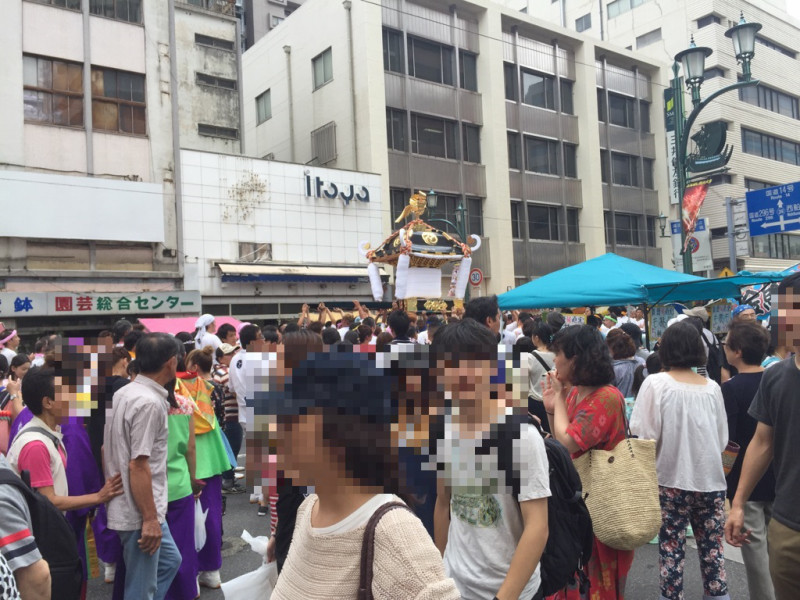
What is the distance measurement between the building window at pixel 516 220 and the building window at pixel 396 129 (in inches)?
250

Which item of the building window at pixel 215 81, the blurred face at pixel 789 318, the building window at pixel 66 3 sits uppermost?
the building window at pixel 66 3

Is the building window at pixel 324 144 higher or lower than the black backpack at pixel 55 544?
higher

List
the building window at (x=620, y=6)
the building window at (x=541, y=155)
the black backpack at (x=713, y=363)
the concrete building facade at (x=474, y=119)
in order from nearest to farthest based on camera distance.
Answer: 1. the black backpack at (x=713, y=363)
2. the concrete building facade at (x=474, y=119)
3. the building window at (x=541, y=155)
4. the building window at (x=620, y=6)

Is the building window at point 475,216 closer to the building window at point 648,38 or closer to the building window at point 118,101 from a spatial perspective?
the building window at point 118,101

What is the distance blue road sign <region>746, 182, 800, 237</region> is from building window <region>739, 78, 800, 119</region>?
2573 centimetres

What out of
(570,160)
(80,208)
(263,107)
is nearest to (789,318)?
(80,208)

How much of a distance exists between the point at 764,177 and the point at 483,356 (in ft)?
140

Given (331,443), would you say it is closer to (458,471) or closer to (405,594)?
(405,594)

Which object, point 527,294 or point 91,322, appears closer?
point 527,294

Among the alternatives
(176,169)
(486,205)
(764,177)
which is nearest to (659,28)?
(764,177)

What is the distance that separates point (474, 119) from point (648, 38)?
1949cm

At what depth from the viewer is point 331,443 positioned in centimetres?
160

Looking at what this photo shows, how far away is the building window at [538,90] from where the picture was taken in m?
30.1

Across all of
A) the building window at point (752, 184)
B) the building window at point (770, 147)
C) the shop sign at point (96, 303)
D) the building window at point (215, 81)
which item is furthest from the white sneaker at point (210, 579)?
the building window at point (770, 147)
